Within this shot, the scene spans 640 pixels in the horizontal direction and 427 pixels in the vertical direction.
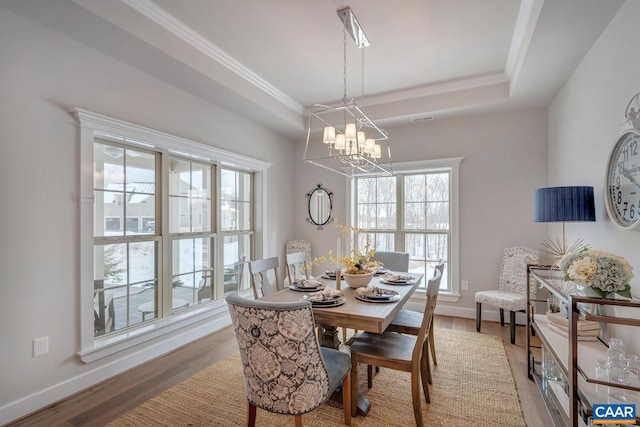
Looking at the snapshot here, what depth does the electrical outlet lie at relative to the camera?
7.32ft

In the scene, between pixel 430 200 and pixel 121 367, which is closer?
pixel 121 367

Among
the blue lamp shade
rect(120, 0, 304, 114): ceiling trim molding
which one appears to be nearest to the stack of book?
the blue lamp shade

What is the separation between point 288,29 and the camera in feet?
8.95

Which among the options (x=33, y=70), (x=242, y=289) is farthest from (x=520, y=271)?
(x=33, y=70)

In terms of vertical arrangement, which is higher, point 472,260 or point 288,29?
Answer: point 288,29

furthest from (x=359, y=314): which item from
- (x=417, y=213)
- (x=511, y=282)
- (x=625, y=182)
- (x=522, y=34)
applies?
(x=417, y=213)

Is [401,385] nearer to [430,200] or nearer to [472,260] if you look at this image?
[472,260]

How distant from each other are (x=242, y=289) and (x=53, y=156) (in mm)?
2785

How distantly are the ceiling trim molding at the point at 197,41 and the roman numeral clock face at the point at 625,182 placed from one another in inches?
129

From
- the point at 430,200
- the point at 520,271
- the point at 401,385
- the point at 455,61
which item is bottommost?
the point at 401,385

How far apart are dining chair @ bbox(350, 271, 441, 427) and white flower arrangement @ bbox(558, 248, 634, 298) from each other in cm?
78

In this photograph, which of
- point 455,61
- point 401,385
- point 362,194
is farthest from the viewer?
point 362,194

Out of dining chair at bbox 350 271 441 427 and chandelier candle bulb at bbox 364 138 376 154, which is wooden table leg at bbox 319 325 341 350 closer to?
dining chair at bbox 350 271 441 427

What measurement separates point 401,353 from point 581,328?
1.23 metres
